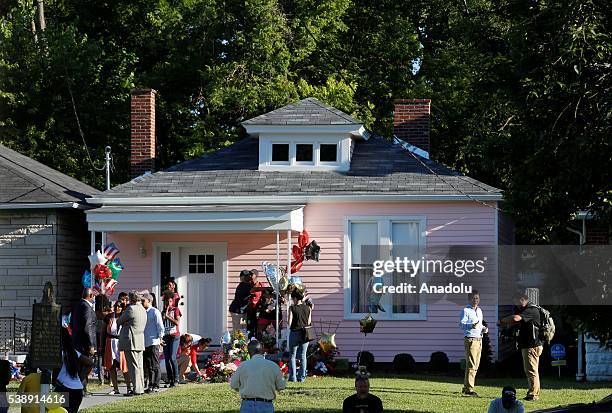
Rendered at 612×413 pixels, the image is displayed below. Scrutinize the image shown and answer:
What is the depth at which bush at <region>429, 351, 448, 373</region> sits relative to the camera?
23.8m

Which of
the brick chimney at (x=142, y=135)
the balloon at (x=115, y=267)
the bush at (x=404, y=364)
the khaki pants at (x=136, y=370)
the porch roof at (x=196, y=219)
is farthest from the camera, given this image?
the brick chimney at (x=142, y=135)

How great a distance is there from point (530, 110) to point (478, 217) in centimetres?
972

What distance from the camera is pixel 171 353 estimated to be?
20.1 metres

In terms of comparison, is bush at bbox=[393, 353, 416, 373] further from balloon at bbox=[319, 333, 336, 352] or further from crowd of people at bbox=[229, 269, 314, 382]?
crowd of people at bbox=[229, 269, 314, 382]

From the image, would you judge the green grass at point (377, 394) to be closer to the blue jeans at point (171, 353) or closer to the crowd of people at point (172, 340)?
the blue jeans at point (171, 353)

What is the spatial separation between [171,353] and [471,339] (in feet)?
17.2

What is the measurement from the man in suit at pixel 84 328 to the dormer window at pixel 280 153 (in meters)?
10.9

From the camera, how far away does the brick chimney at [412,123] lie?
2758 centimetres

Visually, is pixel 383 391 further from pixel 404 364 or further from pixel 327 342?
pixel 404 364

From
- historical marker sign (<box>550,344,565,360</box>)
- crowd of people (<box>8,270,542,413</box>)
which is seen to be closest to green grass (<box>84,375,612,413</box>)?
crowd of people (<box>8,270,542,413</box>)

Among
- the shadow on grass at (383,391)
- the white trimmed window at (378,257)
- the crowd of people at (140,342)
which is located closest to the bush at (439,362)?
the white trimmed window at (378,257)

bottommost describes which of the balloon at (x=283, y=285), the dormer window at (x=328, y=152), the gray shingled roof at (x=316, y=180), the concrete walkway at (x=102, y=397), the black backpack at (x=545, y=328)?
the concrete walkway at (x=102, y=397)

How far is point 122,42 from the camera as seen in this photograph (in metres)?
38.4

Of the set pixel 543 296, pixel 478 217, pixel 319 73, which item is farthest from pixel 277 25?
pixel 543 296
